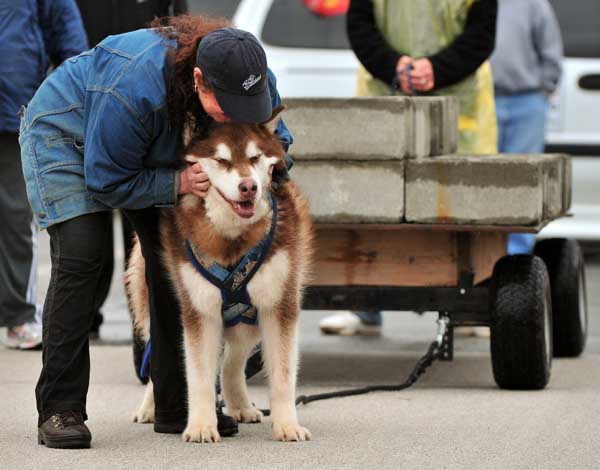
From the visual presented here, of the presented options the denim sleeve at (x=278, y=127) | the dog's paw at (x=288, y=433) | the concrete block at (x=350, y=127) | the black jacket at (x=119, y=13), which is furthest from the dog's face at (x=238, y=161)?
the black jacket at (x=119, y=13)

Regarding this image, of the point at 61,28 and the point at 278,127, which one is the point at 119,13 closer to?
the point at 61,28

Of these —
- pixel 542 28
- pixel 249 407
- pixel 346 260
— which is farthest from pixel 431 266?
pixel 542 28

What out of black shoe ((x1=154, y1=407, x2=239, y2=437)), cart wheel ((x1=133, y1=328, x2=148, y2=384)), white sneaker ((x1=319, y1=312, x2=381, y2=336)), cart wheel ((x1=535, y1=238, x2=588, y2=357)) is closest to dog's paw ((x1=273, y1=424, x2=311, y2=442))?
black shoe ((x1=154, y1=407, x2=239, y2=437))

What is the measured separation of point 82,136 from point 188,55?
523mm

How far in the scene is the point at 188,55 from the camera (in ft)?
16.2

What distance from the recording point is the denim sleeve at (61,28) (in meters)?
7.41

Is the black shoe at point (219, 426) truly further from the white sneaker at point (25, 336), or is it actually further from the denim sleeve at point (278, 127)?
the white sneaker at point (25, 336)

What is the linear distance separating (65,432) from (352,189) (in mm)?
1716

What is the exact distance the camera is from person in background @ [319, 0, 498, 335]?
7.31m

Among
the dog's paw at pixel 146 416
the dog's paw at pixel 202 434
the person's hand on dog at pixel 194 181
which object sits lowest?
the dog's paw at pixel 146 416

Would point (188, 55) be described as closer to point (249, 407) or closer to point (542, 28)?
point (249, 407)

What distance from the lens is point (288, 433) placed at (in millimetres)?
5309

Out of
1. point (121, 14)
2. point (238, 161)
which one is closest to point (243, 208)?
point (238, 161)

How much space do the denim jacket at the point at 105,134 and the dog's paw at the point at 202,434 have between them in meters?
0.83
